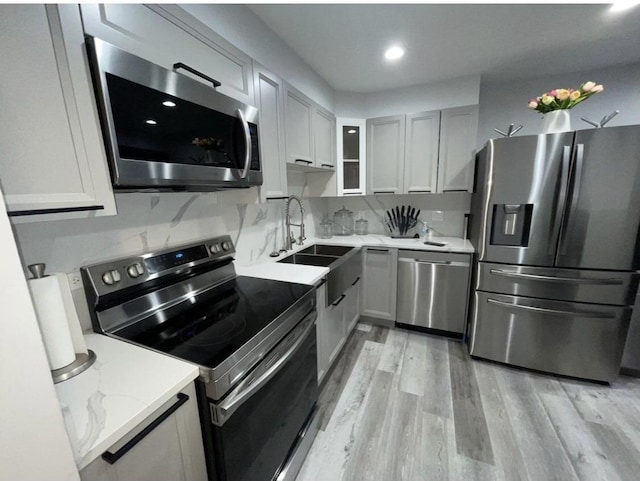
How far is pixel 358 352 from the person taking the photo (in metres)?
2.37

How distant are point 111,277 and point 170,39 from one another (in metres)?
0.97

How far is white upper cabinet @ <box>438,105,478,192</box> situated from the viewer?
2410 mm

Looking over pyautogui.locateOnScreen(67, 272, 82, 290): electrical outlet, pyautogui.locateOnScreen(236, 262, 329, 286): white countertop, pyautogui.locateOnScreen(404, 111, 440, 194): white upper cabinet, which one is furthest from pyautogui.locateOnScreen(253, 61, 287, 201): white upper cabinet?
pyautogui.locateOnScreen(404, 111, 440, 194): white upper cabinet

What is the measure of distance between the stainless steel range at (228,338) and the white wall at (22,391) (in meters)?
0.36

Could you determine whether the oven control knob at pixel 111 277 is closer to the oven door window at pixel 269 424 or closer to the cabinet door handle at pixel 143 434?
the cabinet door handle at pixel 143 434

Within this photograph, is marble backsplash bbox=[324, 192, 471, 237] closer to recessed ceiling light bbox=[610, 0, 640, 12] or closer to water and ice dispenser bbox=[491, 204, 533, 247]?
water and ice dispenser bbox=[491, 204, 533, 247]

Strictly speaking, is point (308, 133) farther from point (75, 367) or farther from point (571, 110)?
point (571, 110)

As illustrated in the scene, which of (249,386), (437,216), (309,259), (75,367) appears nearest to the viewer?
(75,367)

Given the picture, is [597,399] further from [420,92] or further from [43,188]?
[43,188]

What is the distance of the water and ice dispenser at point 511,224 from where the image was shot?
190 cm

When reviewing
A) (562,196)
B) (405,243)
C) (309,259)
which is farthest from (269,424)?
(562,196)

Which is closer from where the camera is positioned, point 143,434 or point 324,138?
point 143,434

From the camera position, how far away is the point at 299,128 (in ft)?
6.44

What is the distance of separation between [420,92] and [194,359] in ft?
9.65
